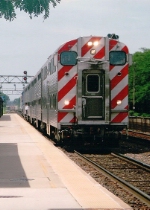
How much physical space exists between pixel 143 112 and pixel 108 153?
5259 cm

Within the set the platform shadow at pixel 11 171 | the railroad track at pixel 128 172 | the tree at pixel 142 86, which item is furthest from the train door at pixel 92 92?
the tree at pixel 142 86

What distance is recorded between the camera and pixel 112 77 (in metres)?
18.0

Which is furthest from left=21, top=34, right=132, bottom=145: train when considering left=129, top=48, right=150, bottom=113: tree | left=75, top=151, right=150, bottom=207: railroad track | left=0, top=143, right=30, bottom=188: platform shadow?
left=129, top=48, right=150, bottom=113: tree

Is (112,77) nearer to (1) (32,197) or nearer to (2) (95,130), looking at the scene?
(2) (95,130)

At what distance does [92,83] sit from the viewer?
17859mm

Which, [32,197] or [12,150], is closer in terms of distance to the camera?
[32,197]

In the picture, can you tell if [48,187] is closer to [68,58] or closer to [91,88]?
[91,88]

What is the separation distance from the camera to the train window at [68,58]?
18.0 metres

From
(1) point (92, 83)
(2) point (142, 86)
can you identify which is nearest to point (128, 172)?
(1) point (92, 83)

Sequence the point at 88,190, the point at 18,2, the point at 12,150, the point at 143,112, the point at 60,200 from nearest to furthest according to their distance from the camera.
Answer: the point at 60,200, the point at 88,190, the point at 18,2, the point at 12,150, the point at 143,112

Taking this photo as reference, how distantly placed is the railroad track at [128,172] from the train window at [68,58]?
319 centimetres

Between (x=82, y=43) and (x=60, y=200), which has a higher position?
(x=82, y=43)

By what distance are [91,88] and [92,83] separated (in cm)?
17

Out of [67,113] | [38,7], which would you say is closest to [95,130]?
[67,113]
